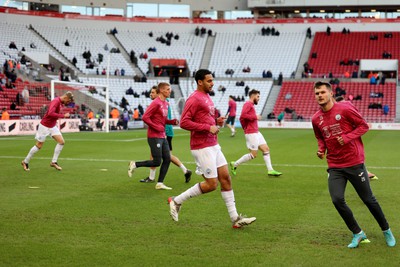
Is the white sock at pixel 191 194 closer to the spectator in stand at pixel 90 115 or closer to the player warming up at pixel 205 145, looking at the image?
the player warming up at pixel 205 145

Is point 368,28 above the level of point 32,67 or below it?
above

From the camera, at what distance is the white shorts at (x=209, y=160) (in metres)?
8.66

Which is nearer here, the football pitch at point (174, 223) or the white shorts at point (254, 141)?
the football pitch at point (174, 223)

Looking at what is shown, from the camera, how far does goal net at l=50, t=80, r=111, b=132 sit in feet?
132

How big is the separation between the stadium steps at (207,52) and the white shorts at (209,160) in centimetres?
5752

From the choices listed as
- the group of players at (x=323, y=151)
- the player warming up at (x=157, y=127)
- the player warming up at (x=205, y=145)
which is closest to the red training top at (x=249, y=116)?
the player warming up at (x=157, y=127)

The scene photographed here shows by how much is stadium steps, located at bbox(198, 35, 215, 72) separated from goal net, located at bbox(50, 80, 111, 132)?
20.2 metres

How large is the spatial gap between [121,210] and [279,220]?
2.68 m

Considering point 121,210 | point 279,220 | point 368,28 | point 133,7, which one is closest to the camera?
point 279,220

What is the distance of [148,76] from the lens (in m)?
64.1

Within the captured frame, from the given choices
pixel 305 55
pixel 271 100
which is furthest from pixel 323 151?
pixel 305 55

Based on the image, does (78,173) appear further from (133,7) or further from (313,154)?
(133,7)

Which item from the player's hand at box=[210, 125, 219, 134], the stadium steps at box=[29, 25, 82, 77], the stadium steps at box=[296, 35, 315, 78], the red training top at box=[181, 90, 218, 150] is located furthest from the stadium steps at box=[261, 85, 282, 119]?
the player's hand at box=[210, 125, 219, 134]

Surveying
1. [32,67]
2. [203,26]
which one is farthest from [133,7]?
[32,67]
